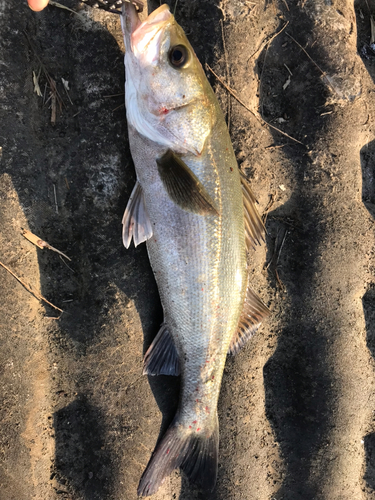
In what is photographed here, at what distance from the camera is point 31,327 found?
10.1ft

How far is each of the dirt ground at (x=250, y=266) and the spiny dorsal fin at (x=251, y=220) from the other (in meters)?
0.38

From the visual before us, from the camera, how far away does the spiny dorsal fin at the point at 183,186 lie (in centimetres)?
267

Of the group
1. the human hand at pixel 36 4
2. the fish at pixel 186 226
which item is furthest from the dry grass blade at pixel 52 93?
the fish at pixel 186 226

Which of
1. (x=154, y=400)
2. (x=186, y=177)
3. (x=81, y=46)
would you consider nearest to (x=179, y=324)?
(x=154, y=400)

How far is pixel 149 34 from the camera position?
2.50 metres

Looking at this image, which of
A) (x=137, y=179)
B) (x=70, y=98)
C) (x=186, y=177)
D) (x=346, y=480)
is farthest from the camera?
(x=346, y=480)

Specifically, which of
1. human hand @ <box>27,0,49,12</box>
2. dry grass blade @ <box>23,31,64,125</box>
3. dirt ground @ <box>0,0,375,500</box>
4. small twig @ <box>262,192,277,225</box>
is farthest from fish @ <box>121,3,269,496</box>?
dry grass blade @ <box>23,31,64,125</box>

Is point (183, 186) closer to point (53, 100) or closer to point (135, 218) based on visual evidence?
point (135, 218)

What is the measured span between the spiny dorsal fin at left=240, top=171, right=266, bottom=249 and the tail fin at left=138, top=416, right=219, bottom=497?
1.78 m

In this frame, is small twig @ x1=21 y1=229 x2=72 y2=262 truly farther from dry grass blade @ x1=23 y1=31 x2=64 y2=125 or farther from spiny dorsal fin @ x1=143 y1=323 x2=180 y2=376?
spiny dorsal fin @ x1=143 y1=323 x2=180 y2=376

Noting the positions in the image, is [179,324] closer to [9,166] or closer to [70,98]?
[9,166]

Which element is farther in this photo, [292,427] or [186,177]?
[292,427]

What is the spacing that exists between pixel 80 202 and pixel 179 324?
4.89ft

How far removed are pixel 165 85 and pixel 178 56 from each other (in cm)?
25
